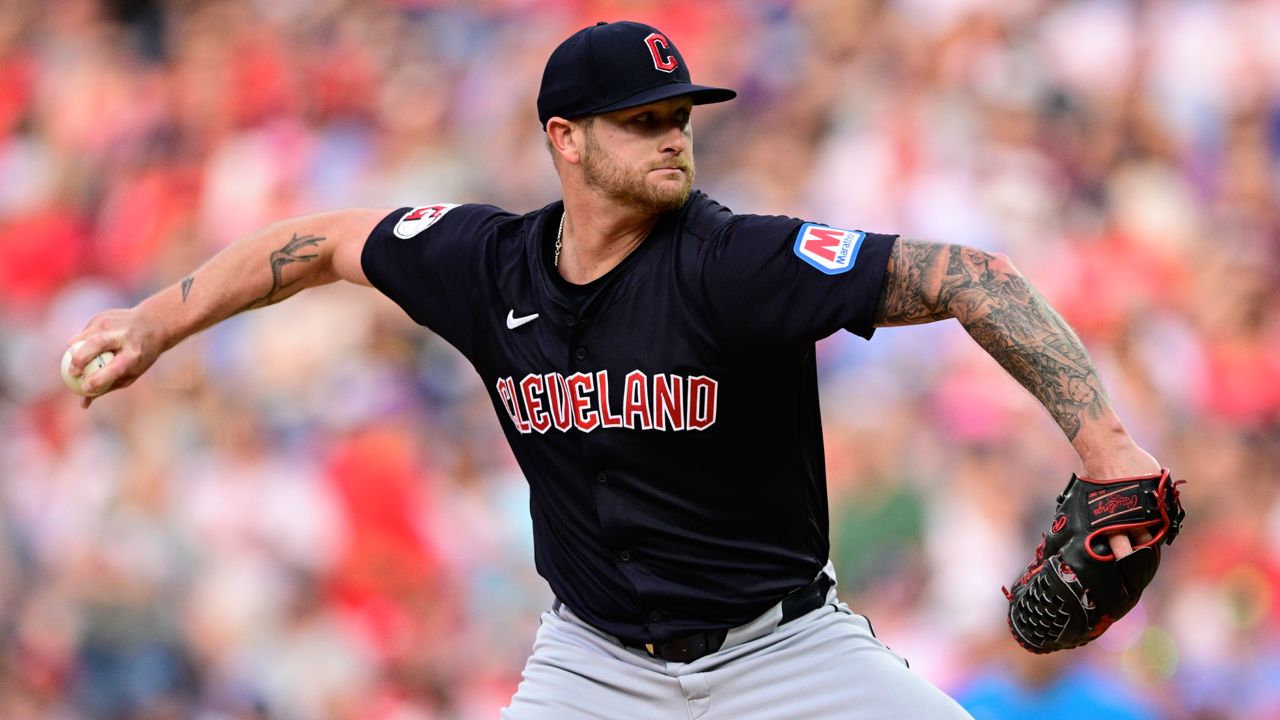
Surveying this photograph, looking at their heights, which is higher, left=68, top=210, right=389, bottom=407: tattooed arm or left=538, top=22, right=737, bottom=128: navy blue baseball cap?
left=538, top=22, right=737, bottom=128: navy blue baseball cap

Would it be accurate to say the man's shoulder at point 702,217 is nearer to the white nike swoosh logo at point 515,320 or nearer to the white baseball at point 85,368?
the white nike swoosh logo at point 515,320

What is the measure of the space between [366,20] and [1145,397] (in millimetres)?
4859

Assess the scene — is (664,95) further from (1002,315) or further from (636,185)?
(1002,315)

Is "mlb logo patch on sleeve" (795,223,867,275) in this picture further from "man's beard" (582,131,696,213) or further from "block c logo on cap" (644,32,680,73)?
"block c logo on cap" (644,32,680,73)

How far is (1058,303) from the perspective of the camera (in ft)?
20.2

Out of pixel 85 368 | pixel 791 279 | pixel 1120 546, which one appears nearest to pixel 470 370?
pixel 85 368

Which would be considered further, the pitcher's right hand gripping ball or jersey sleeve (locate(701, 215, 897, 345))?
jersey sleeve (locate(701, 215, 897, 345))

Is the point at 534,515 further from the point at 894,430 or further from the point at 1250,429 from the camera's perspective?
the point at 1250,429

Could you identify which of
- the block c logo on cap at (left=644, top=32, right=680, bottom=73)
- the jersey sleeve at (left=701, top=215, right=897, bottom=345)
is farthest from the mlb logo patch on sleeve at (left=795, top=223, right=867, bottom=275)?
the block c logo on cap at (left=644, top=32, right=680, bottom=73)

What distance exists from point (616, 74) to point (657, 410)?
2.48ft

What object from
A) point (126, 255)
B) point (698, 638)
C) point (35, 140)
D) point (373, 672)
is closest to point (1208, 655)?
point (698, 638)

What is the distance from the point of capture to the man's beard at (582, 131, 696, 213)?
3.36 meters

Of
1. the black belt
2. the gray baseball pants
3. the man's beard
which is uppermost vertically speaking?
the man's beard

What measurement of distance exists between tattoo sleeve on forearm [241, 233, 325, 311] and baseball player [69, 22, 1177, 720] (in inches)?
12.8
